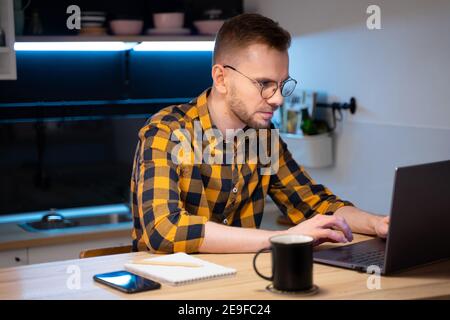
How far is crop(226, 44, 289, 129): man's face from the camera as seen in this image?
6.98 feet

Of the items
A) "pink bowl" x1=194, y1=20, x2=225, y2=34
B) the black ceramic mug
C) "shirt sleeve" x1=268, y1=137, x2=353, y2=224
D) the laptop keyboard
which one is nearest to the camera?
→ the black ceramic mug

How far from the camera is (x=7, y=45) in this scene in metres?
3.38

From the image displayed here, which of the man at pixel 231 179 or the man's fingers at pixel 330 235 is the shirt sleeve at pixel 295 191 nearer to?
the man at pixel 231 179

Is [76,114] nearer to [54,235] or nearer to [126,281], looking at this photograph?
[54,235]

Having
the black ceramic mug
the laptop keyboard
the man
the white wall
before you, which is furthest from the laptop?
the white wall

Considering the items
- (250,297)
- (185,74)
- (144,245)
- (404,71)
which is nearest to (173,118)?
(144,245)

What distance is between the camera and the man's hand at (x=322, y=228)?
6.16 feet

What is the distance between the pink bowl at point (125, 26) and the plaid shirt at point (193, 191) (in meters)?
1.46

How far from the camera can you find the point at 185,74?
4113 mm

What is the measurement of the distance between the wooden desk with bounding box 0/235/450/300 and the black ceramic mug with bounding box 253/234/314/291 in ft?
0.10

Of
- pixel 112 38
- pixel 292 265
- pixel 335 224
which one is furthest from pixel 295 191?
pixel 112 38

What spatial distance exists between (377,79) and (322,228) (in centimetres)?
147

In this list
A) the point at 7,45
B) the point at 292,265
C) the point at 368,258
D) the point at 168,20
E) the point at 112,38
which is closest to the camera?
the point at 292,265

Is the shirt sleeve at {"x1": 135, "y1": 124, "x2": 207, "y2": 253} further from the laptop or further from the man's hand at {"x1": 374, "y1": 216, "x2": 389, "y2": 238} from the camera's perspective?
the man's hand at {"x1": 374, "y1": 216, "x2": 389, "y2": 238}
